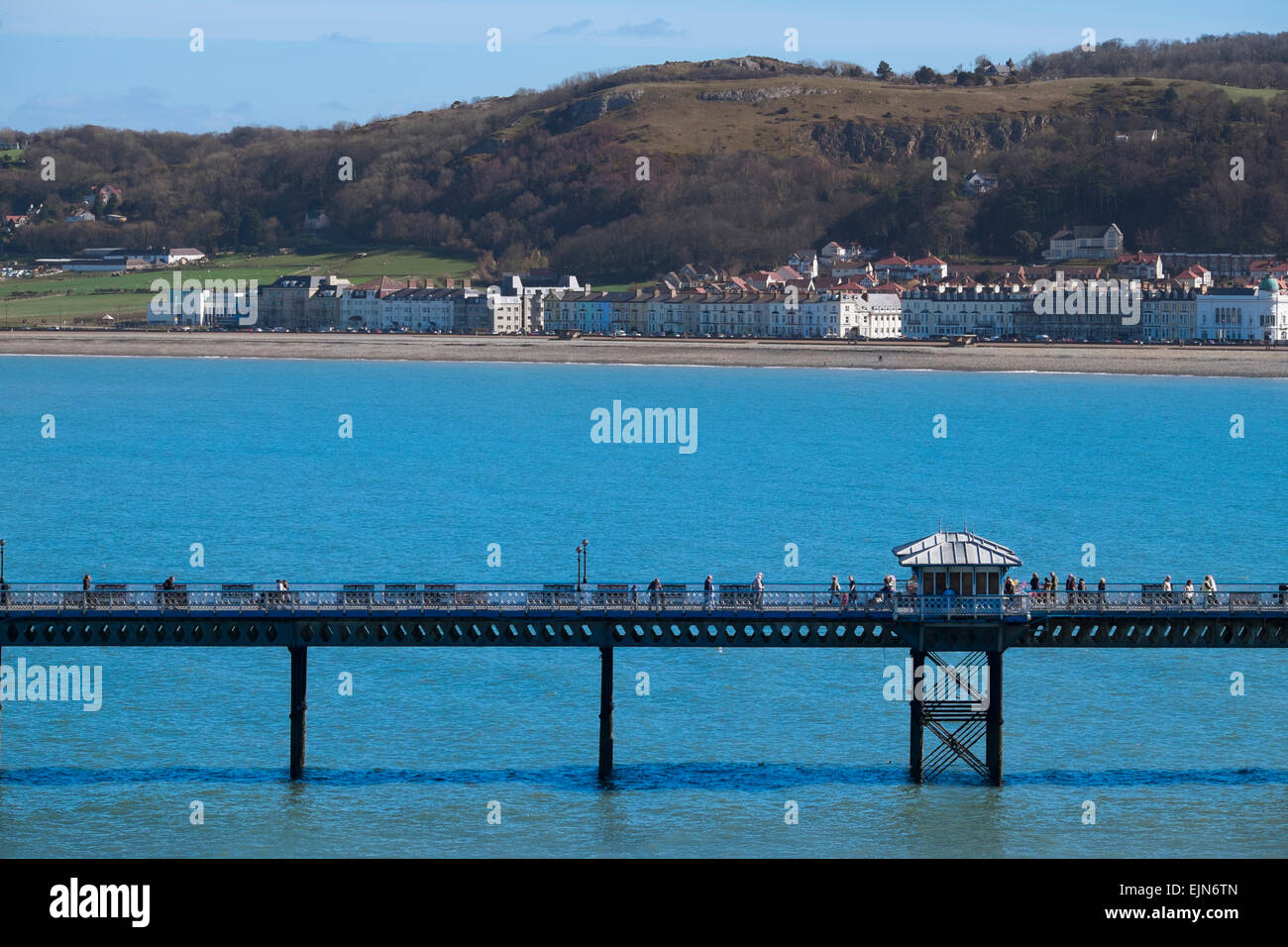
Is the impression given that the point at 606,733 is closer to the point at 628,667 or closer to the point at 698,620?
the point at 698,620

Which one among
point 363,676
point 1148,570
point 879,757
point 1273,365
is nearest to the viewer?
point 879,757

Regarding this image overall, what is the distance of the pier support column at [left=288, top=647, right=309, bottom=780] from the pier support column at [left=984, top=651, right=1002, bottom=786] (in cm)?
1377

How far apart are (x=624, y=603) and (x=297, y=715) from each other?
697cm

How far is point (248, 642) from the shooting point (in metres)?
41.5

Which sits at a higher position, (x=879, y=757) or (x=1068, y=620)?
(x=1068, y=620)
